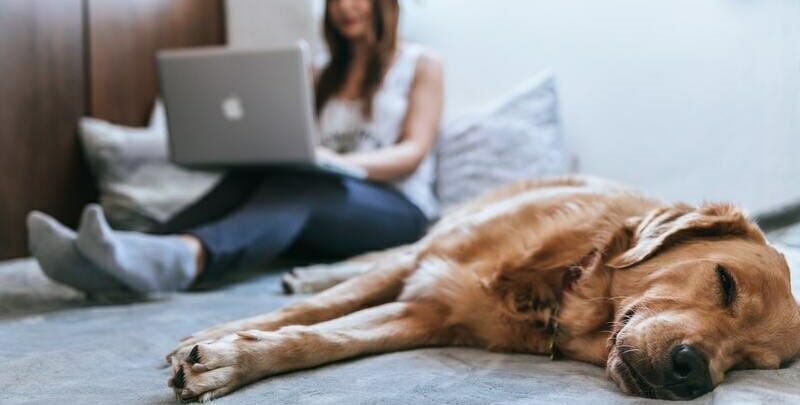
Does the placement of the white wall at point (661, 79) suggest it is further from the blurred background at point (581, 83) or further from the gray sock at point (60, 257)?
the gray sock at point (60, 257)

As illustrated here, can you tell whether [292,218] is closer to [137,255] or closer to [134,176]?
[137,255]

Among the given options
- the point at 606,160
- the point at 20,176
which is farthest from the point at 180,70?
the point at 606,160

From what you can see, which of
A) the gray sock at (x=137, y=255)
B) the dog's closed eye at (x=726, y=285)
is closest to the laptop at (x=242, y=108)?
the gray sock at (x=137, y=255)

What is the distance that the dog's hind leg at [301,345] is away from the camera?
1.17 meters

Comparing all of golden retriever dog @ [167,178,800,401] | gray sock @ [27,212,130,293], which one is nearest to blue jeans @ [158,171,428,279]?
gray sock @ [27,212,130,293]

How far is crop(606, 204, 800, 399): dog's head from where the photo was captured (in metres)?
1.16

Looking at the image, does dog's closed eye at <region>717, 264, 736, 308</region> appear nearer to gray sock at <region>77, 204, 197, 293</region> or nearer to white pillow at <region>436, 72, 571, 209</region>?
gray sock at <region>77, 204, 197, 293</region>

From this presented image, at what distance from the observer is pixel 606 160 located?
3.02 metres

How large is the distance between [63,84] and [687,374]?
2.79 m

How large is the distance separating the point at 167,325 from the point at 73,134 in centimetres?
179

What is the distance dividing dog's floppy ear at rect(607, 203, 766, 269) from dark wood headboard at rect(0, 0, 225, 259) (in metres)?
2.34

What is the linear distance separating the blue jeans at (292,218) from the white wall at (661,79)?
Result: 0.79m

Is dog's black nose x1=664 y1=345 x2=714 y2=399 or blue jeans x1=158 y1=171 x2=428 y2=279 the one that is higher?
dog's black nose x1=664 y1=345 x2=714 y2=399

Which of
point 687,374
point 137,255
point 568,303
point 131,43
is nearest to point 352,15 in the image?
point 131,43
